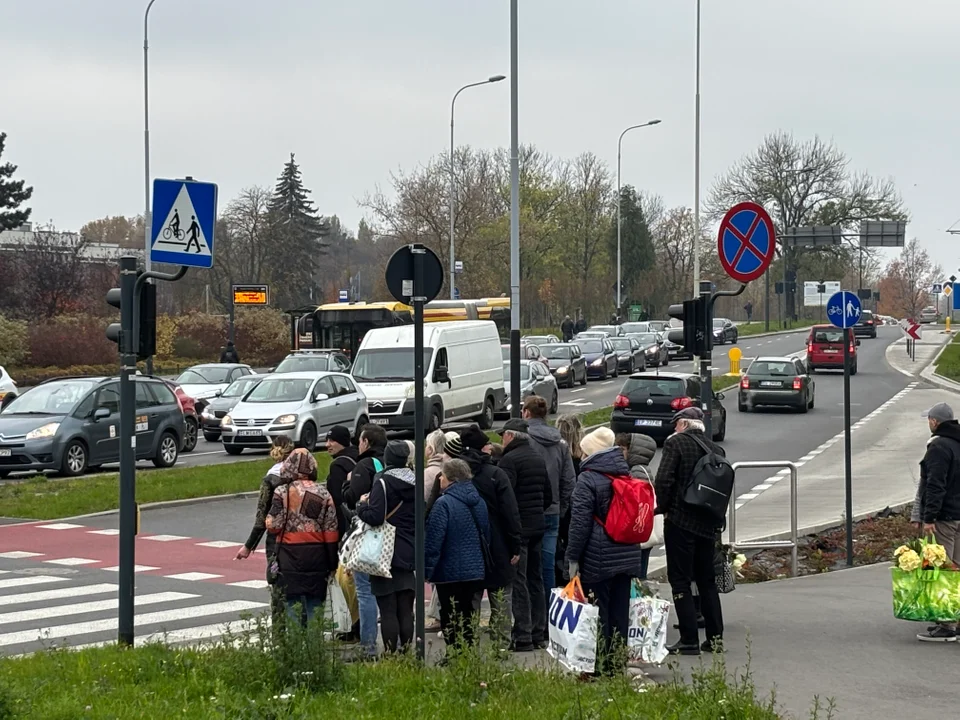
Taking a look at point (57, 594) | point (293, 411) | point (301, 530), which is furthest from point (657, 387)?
point (301, 530)

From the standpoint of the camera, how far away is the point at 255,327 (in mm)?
67562

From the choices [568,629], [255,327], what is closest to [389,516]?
[568,629]

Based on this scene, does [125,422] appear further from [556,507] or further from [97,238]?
[97,238]

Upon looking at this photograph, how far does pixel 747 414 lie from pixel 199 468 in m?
19.9

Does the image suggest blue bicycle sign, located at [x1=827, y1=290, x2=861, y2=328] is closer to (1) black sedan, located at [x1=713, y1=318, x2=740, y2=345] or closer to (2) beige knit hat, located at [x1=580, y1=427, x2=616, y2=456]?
(2) beige knit hat, located at [x1=580, y1=427, x2=616, y2=456]

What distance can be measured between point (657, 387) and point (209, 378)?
13644 millimetres

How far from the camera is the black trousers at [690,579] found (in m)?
9.63

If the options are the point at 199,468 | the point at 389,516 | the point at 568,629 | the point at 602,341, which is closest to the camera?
the point at 568,629

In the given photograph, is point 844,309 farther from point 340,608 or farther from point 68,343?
point 68,343

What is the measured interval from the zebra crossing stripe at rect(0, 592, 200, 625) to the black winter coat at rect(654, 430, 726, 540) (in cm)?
478

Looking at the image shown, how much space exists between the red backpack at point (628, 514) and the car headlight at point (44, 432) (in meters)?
16.0

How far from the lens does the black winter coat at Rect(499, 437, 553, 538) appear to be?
994 centimetres

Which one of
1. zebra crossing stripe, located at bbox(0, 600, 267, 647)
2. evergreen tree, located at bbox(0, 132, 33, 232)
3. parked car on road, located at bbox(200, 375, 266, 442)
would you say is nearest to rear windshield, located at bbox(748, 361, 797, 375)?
parked car on road, located at bbox(200, 375, 266, 442)

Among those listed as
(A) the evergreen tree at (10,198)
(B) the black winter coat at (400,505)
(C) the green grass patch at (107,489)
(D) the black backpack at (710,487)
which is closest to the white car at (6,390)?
(C) the green grass patch at (107,489)
